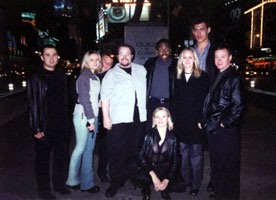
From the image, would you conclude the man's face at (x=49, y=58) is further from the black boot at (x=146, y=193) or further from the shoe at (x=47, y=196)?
the black boot at (x=146, y=193)

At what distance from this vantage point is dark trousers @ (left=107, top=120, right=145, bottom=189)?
12.4 feet

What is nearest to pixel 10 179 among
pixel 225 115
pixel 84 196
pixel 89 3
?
pixel 84 196

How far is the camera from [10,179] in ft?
14.2

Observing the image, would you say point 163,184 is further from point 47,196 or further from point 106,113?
point 47,196

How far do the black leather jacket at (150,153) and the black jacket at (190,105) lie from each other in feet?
0.55

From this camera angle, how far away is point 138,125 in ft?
12.9

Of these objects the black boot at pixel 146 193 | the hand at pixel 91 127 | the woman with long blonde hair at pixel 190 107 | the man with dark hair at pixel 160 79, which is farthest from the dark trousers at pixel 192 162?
the hand at pixel 91 127

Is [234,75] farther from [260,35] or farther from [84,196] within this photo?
[260,35]

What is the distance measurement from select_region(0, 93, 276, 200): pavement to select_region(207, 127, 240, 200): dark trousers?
0.36 meters

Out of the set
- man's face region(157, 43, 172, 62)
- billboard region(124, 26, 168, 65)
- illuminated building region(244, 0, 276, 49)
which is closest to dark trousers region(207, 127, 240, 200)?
man's face region(157, 43, 172, 62)

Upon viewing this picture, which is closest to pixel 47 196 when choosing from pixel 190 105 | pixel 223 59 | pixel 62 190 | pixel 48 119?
pixel 62 190

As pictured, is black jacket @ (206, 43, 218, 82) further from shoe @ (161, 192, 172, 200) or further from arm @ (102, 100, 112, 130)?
shoe @ (161, 192, 172, 200)

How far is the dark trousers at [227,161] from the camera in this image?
10.8ft

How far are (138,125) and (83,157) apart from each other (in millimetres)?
947
